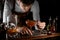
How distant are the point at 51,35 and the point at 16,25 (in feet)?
1.06

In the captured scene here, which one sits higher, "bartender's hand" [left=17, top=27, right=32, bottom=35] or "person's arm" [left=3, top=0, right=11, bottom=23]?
"person's arm" [left=3, top=0, right=11, bottom=23]

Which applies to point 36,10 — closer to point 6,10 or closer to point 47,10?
point 47,10

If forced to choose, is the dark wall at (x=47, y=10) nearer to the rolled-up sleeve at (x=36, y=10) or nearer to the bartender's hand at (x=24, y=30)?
the rolled-up sleeve at (x=36, y=10)

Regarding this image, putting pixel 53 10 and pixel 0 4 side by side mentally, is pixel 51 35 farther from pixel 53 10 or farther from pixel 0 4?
pixel 0 4

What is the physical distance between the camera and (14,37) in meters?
1.19

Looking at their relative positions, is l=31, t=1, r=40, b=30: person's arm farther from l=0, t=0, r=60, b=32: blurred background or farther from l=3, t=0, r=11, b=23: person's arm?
l=3, t=0, r=11, b=23: person's arm

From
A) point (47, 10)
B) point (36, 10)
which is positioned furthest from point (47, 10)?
point (36, 10)

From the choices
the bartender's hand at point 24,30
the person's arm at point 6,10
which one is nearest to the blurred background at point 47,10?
the bartender's hand at point 24,30

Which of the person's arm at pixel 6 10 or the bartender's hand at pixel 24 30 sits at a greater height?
the person's arm at pixel 6 10

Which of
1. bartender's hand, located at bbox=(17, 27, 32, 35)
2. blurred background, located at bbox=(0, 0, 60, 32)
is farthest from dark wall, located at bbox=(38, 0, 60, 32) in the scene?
bartender's hand, located at bbox=(17, 27, 32, 35)

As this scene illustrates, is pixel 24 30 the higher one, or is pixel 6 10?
pixel 6 10

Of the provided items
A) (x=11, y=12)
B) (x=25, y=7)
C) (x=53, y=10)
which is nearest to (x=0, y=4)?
(x=11, y=12)

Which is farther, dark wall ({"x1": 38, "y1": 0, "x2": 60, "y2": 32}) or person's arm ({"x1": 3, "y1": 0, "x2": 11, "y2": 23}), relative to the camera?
dark wall ({"x1": 38, "y1": 0, "x2": 60, "y2": 32})

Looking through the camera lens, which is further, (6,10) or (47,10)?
(47,10)
